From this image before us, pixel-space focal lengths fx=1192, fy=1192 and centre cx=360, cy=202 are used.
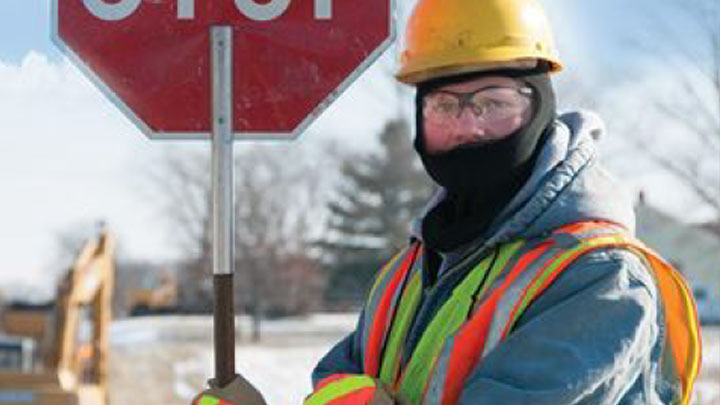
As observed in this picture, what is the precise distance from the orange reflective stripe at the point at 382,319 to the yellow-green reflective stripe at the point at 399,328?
1.0 inches

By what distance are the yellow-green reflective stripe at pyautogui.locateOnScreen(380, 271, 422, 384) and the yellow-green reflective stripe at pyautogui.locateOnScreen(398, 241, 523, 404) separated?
0.27 feet

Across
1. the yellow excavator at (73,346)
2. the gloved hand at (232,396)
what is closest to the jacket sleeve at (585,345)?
the gloved hand at (232,396)

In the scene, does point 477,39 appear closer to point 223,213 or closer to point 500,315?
point 500,315

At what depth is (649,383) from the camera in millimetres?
2174

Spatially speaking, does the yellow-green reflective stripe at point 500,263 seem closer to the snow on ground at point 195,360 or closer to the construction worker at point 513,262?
the construction worker at point 513,262

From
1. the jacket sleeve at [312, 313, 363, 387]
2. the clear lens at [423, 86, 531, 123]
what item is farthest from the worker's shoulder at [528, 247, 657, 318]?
the jacket sleeve at [312, 313, 363, 387]

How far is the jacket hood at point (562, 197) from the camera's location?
226 cm

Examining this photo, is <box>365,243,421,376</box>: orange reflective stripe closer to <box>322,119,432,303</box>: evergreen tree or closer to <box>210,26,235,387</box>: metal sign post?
<box>210,26,235,387</box>: metal sign post

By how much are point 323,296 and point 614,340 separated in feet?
164

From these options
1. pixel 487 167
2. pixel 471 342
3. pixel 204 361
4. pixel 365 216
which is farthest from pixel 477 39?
pixel 365 216

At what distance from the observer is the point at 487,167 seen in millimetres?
2332

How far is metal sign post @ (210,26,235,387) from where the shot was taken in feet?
9.16

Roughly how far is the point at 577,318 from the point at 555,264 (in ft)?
0.43

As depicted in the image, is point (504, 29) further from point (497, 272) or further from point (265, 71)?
point (265, 71)
